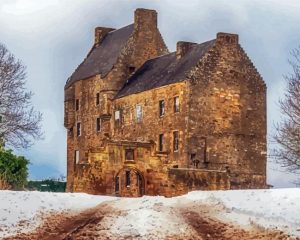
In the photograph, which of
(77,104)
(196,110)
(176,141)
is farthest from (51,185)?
(196,110)

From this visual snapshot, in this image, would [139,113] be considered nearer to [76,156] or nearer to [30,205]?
[76,156]

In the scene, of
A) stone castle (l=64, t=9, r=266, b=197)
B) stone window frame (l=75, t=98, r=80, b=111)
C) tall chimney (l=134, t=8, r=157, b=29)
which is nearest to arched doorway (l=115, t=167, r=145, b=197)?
stone castle (l=64, t=9, r=266, b=197)

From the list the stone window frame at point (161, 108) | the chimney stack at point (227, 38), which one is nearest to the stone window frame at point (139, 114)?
the stone window frame at point (161, 108)

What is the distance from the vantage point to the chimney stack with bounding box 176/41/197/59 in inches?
2680

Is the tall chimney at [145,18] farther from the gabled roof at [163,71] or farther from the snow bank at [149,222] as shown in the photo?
the snow bank at [149,222]

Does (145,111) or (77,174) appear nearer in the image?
(77,174)

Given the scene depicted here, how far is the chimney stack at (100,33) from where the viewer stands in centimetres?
8344

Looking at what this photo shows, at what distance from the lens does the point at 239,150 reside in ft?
212

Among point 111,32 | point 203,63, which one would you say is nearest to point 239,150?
point 203,63

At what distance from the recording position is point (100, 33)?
83688 mm

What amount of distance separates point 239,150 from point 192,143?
413 cm

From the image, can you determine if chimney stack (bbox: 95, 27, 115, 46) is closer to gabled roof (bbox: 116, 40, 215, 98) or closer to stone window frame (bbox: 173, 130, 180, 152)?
gabled roof (bbox: 116, 40, 215, 98)

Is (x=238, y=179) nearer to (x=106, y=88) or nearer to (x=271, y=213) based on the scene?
(x=106, y=88)

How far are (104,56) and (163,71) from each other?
11432 mm
